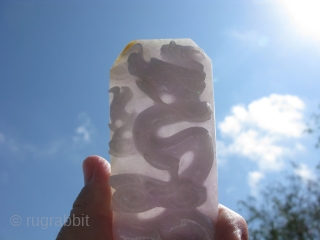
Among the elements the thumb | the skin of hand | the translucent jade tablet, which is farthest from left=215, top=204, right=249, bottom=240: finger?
the thumb

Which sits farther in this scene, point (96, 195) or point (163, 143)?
point (96, 195)

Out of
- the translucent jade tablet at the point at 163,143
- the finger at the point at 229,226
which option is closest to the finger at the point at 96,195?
the translucent jade tablet at the point at 163,143

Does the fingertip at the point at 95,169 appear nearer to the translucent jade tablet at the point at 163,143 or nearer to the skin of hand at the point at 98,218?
the skin of hand at the point at 98,218

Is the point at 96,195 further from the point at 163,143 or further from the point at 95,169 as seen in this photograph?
the point at 163,143

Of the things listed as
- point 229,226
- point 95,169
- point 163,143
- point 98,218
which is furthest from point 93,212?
point 229,226

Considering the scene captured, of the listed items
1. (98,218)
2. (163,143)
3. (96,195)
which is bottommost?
(98,218)

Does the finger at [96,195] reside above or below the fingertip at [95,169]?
below

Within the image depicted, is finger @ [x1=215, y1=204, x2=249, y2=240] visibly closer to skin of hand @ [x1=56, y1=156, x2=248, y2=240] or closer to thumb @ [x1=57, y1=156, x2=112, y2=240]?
skin of hand @ [x1=56, y1=156, x2=248, y2=240]
